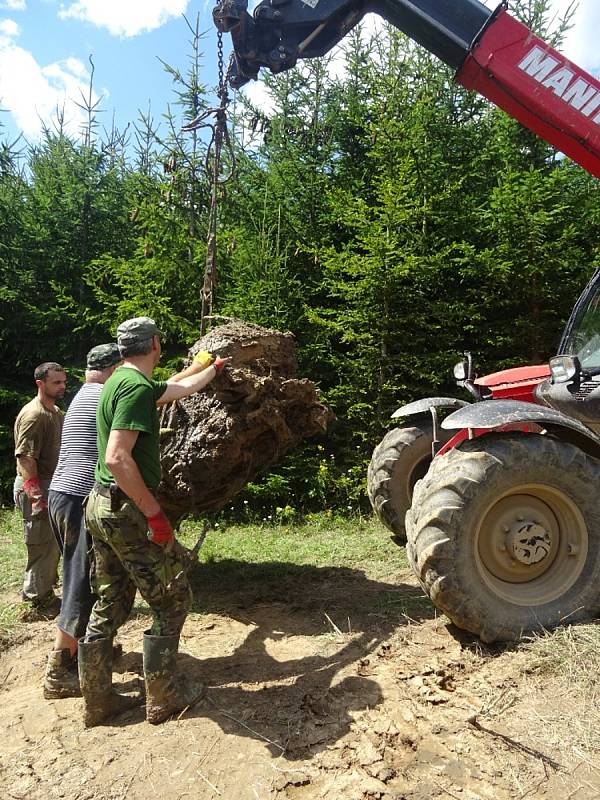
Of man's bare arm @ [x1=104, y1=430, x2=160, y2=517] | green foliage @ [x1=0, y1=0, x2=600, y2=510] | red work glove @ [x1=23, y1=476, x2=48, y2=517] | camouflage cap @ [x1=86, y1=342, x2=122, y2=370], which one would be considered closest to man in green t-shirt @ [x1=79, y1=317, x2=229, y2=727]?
man's bare arm @ [x1=104, y1=430, x2=160, y2=517]

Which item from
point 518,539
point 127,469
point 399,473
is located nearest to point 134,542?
point 127,469

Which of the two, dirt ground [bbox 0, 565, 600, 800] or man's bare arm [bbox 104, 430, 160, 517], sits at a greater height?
man's bare arm [bbox 104, 430, 160, 517]

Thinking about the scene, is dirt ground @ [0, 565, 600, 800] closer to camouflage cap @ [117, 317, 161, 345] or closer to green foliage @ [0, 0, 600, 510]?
camouflage cap @ [117, 317, 161, 345]

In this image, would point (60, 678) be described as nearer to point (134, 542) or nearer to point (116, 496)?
point (134, 542)

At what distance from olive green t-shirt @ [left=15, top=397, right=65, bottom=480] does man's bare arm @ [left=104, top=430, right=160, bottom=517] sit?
2307mm

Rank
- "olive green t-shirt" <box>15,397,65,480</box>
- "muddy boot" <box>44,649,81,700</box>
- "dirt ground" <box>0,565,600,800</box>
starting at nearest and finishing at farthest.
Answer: "dirt ground" <box>0,565,600,800</box> < "muddy boot" <box>44,649,81,700</box> < "olive green t-shirt" <box>15,397,65,480</box>

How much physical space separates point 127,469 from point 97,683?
4.06 ft

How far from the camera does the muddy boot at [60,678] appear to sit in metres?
3.60

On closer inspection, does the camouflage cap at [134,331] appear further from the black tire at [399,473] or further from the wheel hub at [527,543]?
the black tire at [399,473]

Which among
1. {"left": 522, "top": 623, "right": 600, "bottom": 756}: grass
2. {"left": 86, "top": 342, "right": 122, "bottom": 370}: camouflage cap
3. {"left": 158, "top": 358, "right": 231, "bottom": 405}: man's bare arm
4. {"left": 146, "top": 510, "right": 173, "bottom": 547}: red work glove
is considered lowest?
{"left": 522, "top": 623, "right": 600, "bottom": 756}: grass

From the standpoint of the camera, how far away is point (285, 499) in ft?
26.9

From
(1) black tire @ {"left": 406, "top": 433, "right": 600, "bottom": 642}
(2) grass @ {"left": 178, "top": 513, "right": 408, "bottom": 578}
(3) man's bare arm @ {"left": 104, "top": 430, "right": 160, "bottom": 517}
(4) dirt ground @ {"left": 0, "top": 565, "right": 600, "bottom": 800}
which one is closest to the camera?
(4) dirt ground @ {"left": 0, "top": 565, "right": 600, "bottom": 800}

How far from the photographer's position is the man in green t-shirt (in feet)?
10.1

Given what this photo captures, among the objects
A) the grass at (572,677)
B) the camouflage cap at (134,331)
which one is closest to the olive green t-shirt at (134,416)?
the camouflage cap at (134,331)
